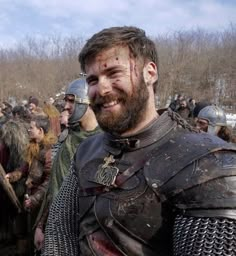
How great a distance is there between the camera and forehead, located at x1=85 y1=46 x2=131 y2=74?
5.72 ft

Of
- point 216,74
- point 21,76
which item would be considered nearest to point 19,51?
point 21,76

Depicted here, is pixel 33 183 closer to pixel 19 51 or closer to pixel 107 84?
pixel 107 84

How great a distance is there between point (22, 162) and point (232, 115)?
1597cm

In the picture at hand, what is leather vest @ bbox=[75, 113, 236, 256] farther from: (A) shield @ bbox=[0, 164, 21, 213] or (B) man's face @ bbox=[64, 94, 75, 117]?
(A) shield @ bbox=[0, 164, 21, 213]

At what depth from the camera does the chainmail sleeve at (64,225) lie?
6.81 feet

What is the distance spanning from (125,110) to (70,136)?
2015 millimetres

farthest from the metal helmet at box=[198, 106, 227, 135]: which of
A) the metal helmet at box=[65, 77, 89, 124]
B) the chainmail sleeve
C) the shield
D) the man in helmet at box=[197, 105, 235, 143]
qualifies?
the chainmail sleeve

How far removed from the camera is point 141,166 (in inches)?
66.4

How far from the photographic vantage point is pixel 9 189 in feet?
15.2

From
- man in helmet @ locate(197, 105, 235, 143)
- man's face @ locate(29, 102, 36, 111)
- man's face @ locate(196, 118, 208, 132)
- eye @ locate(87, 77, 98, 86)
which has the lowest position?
man's face @ locate(29, 102, 36, 111)

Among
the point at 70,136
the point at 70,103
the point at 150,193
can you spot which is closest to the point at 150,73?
the point at 150,193

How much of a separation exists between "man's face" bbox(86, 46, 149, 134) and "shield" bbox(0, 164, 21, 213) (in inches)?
116

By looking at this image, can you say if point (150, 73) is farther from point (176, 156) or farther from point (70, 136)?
point (70, 136)

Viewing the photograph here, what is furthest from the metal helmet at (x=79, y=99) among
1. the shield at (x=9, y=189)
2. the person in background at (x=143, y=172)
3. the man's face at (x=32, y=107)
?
the man's face at (x=32, y=107)
